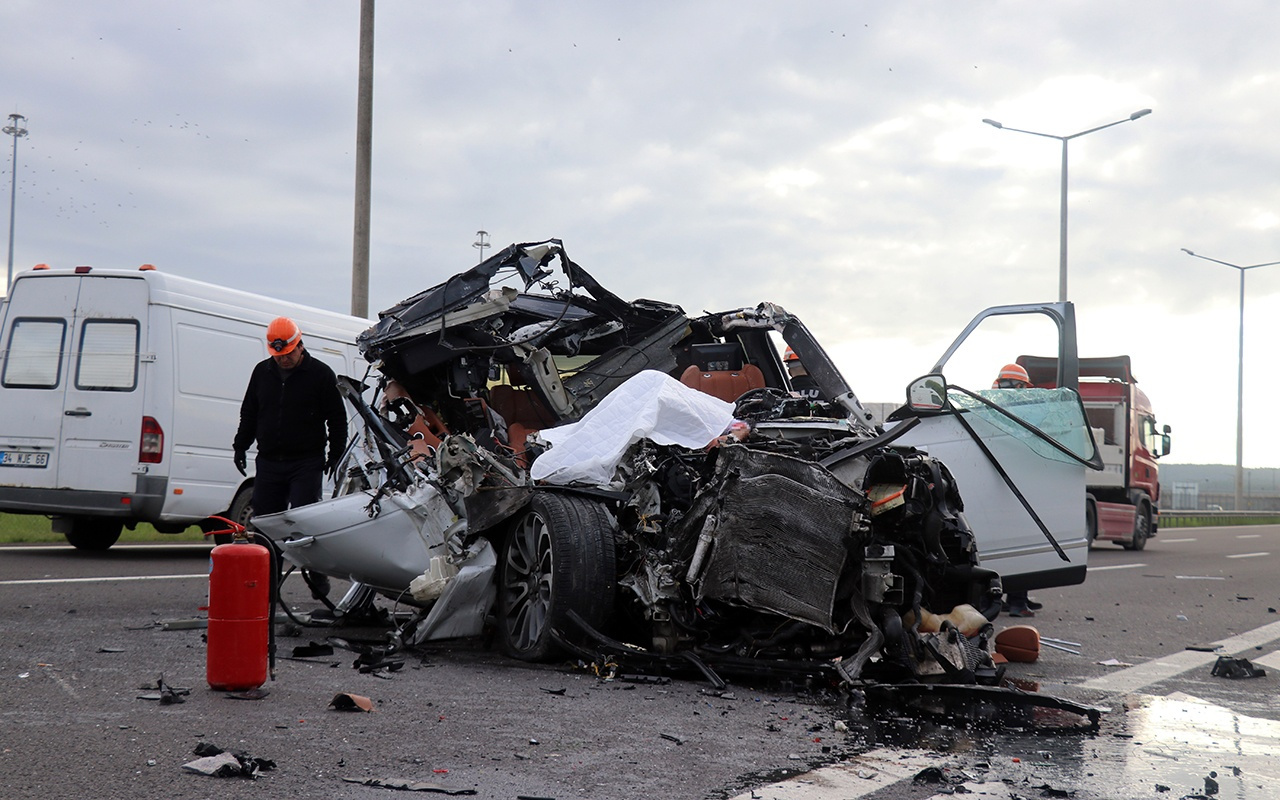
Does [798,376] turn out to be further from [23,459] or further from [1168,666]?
[23,459]

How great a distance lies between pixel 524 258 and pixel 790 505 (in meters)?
2.86

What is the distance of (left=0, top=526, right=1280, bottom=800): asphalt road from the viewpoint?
350cm

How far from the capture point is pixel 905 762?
3928mm

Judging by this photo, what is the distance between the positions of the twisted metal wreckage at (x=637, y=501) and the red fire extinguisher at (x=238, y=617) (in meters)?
1.21

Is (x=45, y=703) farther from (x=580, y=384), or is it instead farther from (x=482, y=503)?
(x=580, y=384)

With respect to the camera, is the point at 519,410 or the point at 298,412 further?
the point at 298,412

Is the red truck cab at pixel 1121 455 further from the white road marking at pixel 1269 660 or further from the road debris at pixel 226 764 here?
the road debris at pixel 226 764

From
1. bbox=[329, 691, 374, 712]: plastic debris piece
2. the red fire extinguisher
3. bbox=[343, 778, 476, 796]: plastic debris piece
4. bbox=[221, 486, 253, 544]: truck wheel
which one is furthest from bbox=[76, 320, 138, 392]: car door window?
bbox=[343, 778, 476, 796]: plastic debris piece

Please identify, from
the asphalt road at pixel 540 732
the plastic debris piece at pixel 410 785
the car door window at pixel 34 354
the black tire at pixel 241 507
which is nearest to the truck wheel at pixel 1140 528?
the asphalt road at pixel 540 732

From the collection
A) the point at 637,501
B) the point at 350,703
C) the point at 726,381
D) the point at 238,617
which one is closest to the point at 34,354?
the point at 726,381

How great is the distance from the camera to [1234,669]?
20.7 ft

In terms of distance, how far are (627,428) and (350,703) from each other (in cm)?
201

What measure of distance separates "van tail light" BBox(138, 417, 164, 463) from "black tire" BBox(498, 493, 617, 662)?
226 inches

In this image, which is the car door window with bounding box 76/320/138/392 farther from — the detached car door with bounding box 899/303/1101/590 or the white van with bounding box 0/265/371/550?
the detached car door with bounding box 899/303/1101/590
